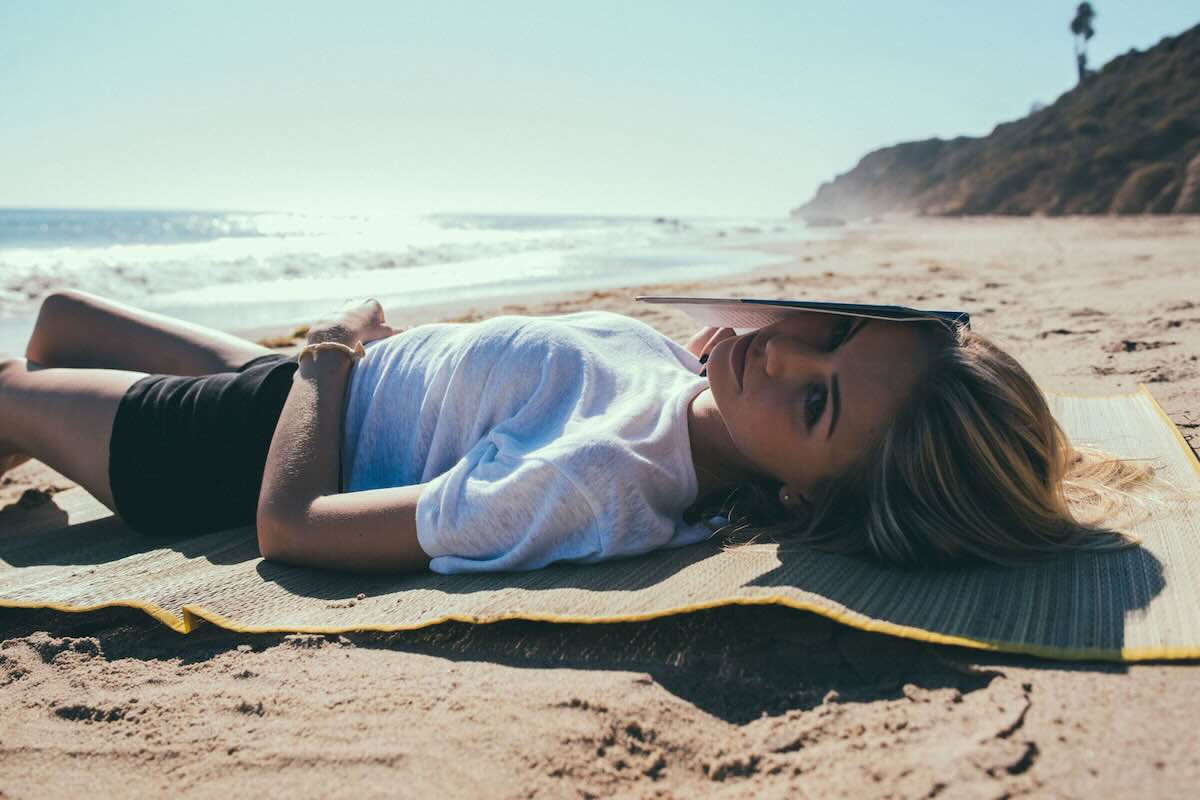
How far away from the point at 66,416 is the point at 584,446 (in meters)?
1.70

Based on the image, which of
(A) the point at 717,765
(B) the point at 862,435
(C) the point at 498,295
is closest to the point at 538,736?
(A) the point at 717,765

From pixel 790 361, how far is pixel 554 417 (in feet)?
1.98

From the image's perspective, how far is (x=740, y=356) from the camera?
1.88 metres

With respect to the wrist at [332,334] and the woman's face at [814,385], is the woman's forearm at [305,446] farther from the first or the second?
the woman's face at [814,385]

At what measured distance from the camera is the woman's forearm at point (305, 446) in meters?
1.95

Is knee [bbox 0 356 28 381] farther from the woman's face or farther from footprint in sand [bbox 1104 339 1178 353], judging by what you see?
footprint in sand [bbox 1104 339 1178 353]

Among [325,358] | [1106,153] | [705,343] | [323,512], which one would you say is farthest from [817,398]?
[1106,153]

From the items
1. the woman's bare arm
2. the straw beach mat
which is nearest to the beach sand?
the straw beach mat

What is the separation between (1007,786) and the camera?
1.05 m

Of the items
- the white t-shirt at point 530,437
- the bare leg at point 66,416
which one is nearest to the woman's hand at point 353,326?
the white t-shirt at point 530,437

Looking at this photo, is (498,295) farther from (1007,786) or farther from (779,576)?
(1007,786)

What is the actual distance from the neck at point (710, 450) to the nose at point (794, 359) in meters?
0.21

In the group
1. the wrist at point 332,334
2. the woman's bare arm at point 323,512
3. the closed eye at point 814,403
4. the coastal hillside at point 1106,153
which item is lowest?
the woman's bare arm at point 323,512

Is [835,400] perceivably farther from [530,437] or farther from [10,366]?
[10,366]
